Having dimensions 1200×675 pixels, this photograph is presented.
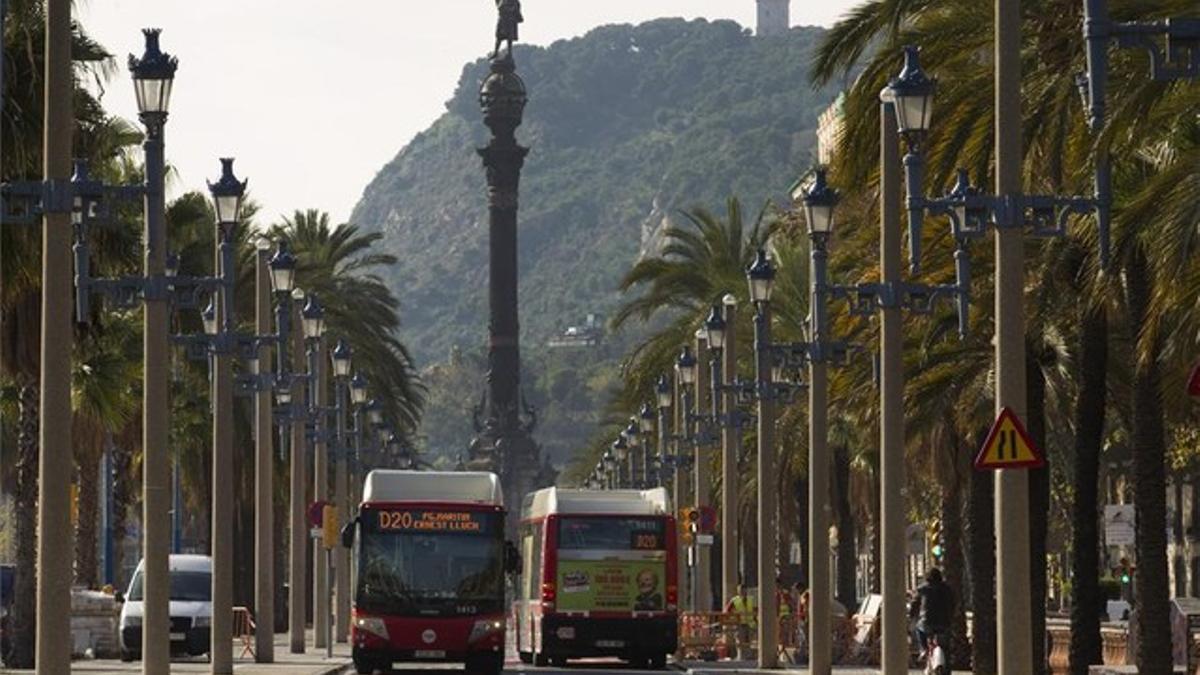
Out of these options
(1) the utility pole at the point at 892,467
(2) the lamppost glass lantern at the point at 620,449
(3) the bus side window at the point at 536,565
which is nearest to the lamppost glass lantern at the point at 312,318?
(3) the bus side window at the point at 536,565

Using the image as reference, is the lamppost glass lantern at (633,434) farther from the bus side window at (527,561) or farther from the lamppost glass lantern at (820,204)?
the lamppost glass lantern at (820,204)

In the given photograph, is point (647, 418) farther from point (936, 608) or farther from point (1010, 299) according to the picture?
point (1010, 299)

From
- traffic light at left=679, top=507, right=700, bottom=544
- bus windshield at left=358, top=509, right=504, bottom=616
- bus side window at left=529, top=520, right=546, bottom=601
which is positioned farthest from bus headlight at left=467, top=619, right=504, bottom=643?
traffic light at left=679, top=507, right=700, bottom=544

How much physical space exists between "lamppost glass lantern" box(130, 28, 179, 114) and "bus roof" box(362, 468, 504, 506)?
17.9 meters

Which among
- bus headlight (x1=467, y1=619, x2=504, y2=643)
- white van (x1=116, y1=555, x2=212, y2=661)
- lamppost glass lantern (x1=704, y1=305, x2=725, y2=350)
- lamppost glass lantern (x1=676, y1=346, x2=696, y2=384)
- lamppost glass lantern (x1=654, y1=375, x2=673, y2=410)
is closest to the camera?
bus headlight (x1=467, y1=619, x2=504, y2=643)

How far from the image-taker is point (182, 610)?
204 feet

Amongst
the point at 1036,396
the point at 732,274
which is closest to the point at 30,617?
the point at 1036,396

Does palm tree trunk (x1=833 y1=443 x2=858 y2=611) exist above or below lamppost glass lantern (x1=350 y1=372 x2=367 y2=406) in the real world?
below

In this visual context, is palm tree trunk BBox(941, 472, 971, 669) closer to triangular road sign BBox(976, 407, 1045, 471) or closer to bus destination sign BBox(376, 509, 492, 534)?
bus destination sign BBox(376, 509, 492, 534)

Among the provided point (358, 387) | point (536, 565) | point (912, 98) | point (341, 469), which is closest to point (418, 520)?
point (536, 565)

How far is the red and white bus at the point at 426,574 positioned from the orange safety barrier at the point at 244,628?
12490 mm

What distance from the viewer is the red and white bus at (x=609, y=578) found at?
58.2 m

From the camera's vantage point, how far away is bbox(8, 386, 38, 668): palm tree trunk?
5044cm

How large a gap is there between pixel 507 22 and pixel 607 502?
5448 inches
